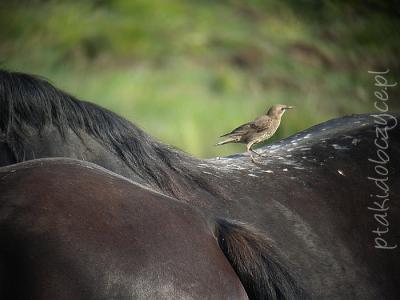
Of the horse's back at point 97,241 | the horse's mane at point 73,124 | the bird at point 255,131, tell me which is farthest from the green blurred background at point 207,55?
the horse's back at point 97,241

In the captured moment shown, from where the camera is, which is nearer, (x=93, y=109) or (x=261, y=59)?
(x=93, y=109)

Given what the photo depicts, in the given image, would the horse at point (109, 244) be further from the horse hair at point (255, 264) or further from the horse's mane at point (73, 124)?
the horse's mane at point (73, 124)

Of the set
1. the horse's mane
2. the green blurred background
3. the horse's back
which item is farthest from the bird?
the green blurred background

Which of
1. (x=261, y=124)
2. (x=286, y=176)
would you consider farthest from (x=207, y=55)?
(x=286, y=176)

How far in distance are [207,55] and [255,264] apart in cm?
1016

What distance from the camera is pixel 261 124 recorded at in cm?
371

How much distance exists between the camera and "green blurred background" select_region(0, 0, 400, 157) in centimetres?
972

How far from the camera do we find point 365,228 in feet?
11.4

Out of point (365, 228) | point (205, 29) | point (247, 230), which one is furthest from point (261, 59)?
point (247, 230)

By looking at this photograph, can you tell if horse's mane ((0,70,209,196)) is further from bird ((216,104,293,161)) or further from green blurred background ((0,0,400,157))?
green blurred background ((0,0,400,157))

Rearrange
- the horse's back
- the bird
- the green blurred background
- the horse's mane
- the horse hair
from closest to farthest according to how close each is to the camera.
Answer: the horse's back < the horse hair < the horse's mane < the bird < the green blurred background

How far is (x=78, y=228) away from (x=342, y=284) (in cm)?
136

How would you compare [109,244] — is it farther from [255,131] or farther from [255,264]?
[255,131]

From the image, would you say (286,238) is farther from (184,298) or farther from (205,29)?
(205,29)
